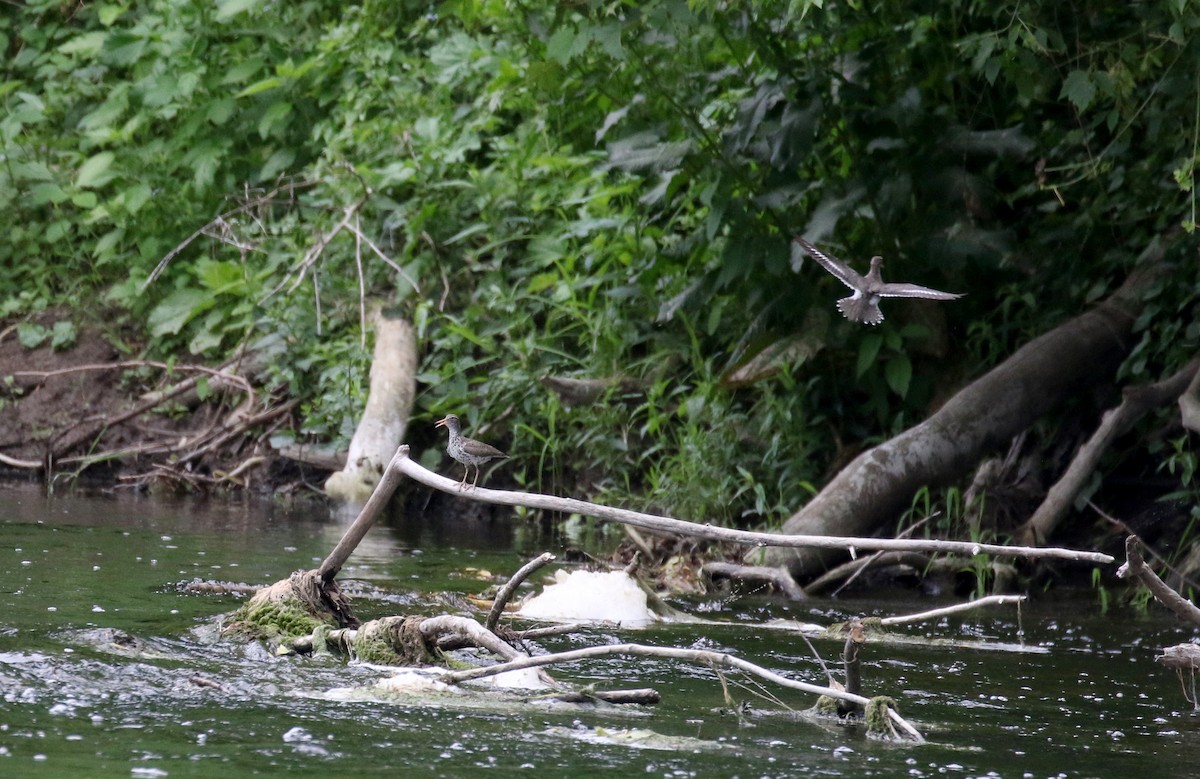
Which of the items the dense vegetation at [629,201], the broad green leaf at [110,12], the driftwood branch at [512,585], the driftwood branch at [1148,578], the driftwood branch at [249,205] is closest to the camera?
the driftwood branch at [1148,578]

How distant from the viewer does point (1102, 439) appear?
620 centimetres

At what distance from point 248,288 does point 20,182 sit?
9.20ft

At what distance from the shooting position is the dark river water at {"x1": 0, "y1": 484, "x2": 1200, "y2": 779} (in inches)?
118

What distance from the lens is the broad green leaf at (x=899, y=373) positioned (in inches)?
271

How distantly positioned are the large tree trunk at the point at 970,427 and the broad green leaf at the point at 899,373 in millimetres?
361

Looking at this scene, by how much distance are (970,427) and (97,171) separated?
723 centimetres

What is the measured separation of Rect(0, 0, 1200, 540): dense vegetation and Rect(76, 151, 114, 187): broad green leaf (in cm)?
3

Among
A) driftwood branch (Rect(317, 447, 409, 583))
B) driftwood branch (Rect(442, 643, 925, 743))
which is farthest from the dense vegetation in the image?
driftwood branch (Rect(442, 643, 925, 743))

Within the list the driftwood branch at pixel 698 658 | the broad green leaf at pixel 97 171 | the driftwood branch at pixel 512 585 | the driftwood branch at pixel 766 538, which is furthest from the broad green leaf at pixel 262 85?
the driftwood branch at pixel 698 658

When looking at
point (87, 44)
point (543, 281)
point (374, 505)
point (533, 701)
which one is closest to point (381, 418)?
point (543, 281)

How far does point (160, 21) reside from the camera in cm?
1161

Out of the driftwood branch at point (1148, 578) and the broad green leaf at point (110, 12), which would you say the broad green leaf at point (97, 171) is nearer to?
the broad green leaf at point (110, 12)

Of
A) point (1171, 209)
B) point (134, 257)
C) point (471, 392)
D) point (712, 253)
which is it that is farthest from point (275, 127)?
point (1171, 209)

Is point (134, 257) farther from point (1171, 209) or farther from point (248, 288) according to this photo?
point (1171, 209)
